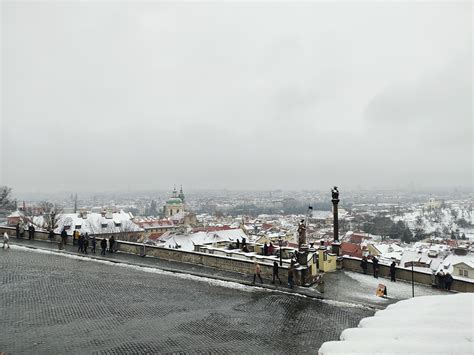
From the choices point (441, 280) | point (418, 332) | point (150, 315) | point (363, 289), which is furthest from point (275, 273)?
point (418, 332)

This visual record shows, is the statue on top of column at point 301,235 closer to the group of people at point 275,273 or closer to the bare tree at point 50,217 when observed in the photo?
the group of people at point 275,273

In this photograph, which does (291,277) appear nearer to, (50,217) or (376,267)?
(376,267)

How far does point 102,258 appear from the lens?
20.1 meters

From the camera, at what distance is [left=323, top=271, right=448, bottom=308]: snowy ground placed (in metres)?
14.8

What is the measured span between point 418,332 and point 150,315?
25.3 feet

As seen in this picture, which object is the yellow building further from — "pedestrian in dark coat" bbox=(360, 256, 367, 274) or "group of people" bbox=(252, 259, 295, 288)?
"group of people" bbox=(252, 259, 295, 288)

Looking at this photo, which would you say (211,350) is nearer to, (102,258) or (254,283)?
(254,283)

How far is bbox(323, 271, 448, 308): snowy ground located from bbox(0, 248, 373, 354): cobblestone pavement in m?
1.30

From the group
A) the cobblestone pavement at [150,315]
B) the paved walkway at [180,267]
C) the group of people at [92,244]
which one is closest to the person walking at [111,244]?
the group of people at [92,244]

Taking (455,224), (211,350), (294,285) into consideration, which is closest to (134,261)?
(294,285)

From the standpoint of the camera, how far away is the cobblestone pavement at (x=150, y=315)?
9.63 m

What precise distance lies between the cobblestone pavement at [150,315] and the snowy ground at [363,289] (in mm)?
1299

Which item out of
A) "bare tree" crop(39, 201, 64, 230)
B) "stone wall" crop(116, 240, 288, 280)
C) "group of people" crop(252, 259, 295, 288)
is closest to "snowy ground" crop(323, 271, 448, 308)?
"group of people" crop(252, 259, 295, 288)

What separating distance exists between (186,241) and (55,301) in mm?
33856
